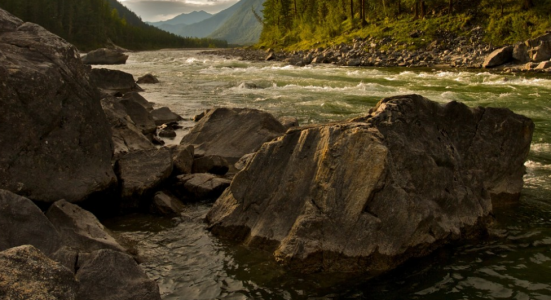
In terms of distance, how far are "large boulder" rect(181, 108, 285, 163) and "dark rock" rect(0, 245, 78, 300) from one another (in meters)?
9.78

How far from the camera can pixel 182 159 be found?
13094mm

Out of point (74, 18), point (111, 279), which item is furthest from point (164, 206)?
point (74, 18)

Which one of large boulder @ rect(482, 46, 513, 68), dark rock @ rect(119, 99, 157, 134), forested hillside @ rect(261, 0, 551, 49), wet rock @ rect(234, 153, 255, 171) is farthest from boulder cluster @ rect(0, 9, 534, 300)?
forested hillside @ rect(261, 0, 551, 49)

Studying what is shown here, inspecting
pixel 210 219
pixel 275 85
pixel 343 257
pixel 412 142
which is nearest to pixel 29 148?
pixel 210 219

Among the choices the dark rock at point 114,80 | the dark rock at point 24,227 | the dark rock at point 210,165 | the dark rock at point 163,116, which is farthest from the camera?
the dark rock at point 114,80

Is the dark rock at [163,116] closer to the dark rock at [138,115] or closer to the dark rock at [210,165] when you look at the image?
the dark rock at [138,115]

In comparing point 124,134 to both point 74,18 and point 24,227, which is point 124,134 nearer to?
point 24,227

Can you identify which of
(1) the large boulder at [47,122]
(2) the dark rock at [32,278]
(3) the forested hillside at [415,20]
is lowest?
(2) the dark rock at [32,278]

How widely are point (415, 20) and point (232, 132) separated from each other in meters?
57.6

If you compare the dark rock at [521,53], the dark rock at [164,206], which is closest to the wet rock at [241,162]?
the dark rock at [164,206]

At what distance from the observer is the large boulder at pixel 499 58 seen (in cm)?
4244

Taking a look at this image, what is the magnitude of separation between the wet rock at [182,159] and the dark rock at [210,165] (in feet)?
0.92

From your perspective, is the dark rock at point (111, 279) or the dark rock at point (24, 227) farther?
the dark rock at point (24, 227)

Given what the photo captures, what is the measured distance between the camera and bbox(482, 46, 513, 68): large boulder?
1671 inches
